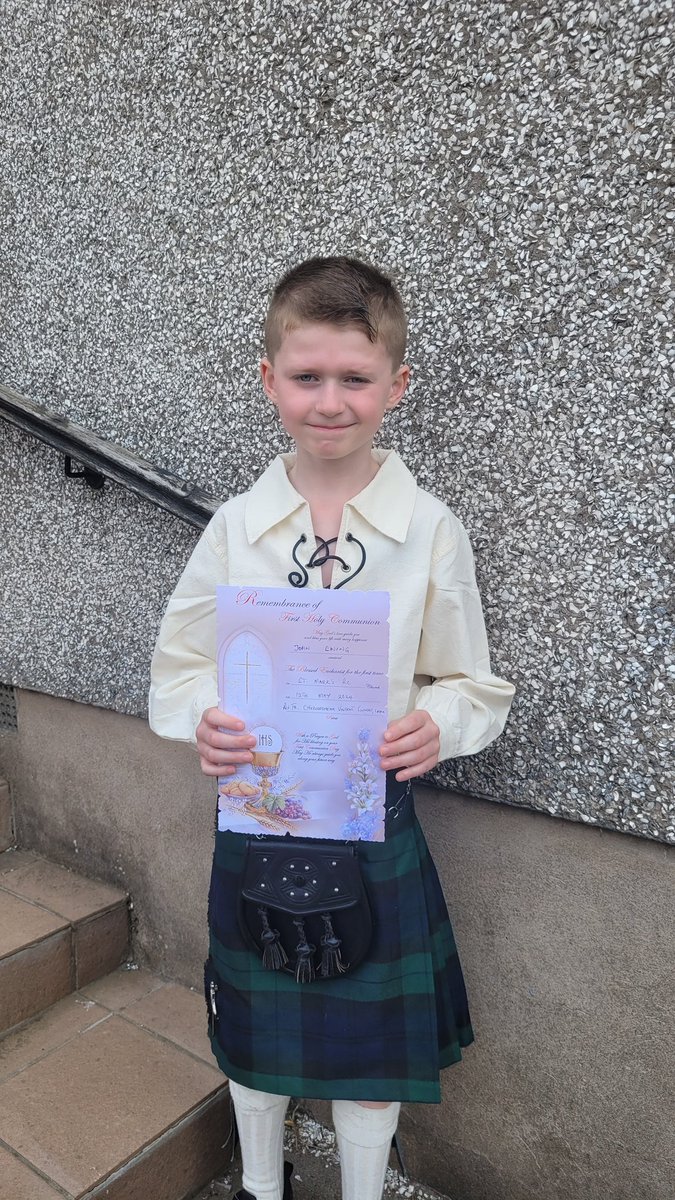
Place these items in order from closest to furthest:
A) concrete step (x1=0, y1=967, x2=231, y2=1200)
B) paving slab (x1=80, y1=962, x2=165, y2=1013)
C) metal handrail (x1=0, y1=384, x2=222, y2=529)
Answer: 1. concrete step (x1=0, y1=967, x2=231, y2=1200)
2. metal handrail (x1=0, y1=384, x2=222, y2=529)
3. paving slab (x1=80, y1=962, x2=165, y2=1013)

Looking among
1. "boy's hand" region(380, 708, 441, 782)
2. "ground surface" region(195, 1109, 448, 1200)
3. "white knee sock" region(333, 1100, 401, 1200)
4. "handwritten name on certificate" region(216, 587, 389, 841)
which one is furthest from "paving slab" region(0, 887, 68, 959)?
"boy's hand" region(380, 708, 441, 782)

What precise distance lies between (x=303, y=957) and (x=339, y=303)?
1.05 m

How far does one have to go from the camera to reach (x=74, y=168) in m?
1.96

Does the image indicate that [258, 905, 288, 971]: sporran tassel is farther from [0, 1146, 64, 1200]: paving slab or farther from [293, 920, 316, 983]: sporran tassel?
[0, 1146, 64, 1200]: paving slab

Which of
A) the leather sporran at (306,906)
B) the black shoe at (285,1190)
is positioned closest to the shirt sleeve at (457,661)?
the leather sporran at (306,906)

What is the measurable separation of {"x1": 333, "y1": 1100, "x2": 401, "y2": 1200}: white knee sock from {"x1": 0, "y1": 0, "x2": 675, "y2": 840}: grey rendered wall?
0.62 m

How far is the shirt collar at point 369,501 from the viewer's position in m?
1.21

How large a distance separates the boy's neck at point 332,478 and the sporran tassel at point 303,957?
0.71 meters

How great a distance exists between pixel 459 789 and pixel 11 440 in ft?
5.50

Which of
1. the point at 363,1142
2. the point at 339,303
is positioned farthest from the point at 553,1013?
the point at 339,303

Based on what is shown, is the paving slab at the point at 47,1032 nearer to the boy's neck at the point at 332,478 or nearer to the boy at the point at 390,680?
the boy at the point at 390,680

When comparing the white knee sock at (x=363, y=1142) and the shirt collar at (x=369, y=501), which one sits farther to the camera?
the white knee sock at (x=363, y=1142)

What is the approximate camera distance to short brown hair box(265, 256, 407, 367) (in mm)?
1098

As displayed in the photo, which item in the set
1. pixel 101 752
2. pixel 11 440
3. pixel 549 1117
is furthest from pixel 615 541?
pixel 11 440
